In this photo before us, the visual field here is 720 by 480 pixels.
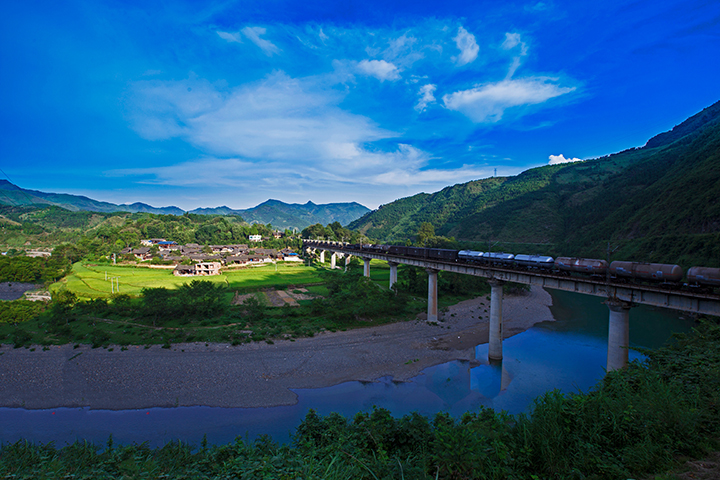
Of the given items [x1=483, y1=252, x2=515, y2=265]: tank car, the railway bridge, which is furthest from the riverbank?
[x1=483, y1=252, x2=515, y2=265]: tank car

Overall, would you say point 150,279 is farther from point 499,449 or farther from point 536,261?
point 499,449

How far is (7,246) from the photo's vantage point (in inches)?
4943

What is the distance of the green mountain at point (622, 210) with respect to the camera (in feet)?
193

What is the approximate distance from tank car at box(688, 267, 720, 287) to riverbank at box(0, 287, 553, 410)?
1730cm

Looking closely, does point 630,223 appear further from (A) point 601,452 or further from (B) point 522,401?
(A) point 601,452

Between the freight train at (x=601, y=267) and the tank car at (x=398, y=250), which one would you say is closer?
the freight train at (x=601, y=267)

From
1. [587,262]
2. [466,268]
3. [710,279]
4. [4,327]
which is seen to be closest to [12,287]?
[4,327]

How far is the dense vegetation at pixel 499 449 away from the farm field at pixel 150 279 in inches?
2004

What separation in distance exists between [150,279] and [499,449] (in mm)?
77963

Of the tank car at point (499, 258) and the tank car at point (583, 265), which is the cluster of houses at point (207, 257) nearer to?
the tank car at point (499, 258)

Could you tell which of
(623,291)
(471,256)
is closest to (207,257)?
(471,256)

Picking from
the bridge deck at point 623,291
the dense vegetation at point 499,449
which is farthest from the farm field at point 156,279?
the dense vegetation at point 499,449

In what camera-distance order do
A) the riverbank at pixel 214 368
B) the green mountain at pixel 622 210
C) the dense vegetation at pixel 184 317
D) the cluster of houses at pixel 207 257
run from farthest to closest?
the cluster of houses at pixel 207 257
the green mountain at pixel 622 210
the dense vegetation at pixel 184 317
the riverbank at pixel 214 368

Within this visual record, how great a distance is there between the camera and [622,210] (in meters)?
91.2
